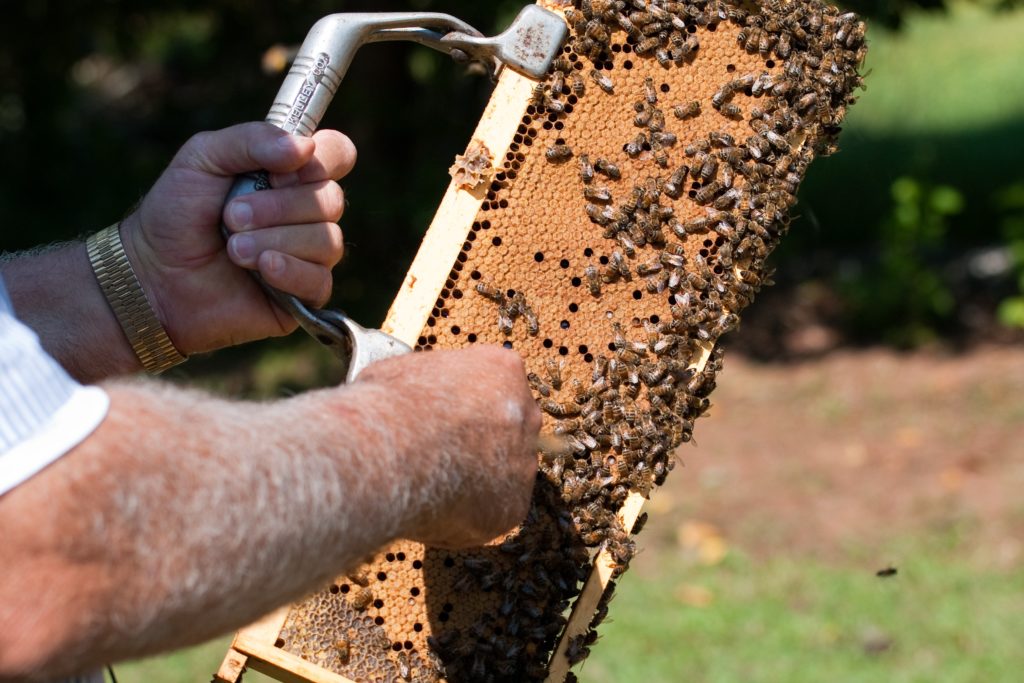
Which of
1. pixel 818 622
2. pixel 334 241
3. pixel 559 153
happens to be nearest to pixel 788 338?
pixel 818 622

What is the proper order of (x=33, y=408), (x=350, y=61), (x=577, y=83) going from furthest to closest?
(x=577, y=83) < (x=350, y=61) < (x=33, y=408)

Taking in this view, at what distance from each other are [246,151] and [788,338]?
7.85 metres

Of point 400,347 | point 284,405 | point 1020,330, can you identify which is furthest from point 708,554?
point 284,405

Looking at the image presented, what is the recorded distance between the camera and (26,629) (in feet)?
4.80

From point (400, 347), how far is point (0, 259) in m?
1.25

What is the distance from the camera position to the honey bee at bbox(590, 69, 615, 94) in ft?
8.59

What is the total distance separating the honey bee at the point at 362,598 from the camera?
245cm

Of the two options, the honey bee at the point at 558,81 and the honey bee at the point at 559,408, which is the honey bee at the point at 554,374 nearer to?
the honey bee at the point at 559,408

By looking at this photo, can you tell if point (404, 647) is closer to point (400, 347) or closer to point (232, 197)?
point (400, 347)

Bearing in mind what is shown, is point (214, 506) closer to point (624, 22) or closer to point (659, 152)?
point (659, 152)

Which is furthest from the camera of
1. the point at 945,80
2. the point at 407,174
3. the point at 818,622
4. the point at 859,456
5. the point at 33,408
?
the point at 945,80

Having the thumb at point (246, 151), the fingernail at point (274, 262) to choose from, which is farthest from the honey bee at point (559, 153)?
the fingernail at point (274, 262)

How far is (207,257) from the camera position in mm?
Answer: 2635

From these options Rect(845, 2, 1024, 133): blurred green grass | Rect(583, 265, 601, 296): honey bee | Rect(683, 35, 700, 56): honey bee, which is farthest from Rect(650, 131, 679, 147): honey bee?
Rect(845, 2, 1024, 133): blurred green grass
